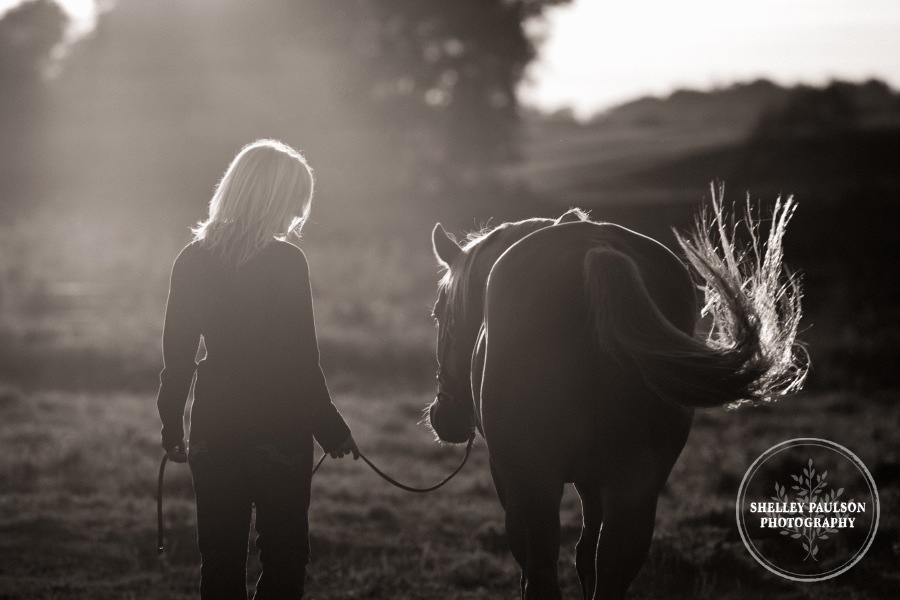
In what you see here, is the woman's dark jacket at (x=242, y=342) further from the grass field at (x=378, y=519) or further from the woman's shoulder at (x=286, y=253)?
the grass field at (x=378, y=519)

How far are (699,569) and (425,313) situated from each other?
419 inches

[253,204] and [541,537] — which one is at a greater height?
[253,204]

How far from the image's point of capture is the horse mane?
153 inches

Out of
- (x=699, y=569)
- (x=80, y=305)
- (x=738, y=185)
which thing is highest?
(x=738, y=185)

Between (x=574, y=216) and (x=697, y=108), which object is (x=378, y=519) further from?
(x=697, y=108)

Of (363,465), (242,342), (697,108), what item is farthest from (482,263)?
(697,108)

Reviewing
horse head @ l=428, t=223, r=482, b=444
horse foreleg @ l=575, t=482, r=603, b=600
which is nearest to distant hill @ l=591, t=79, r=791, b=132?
horse head @ l=428, t=223, r=482, b=444

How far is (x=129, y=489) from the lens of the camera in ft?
24.0

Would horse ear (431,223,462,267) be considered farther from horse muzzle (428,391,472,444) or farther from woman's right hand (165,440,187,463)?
woman's right hand (165,440,187,463)

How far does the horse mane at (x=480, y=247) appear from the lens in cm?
388

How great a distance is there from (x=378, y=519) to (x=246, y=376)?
11.4ft

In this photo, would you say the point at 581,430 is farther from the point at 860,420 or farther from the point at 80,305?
the point at 80,305

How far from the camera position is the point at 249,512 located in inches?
143

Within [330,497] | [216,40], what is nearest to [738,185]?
[216,40]
